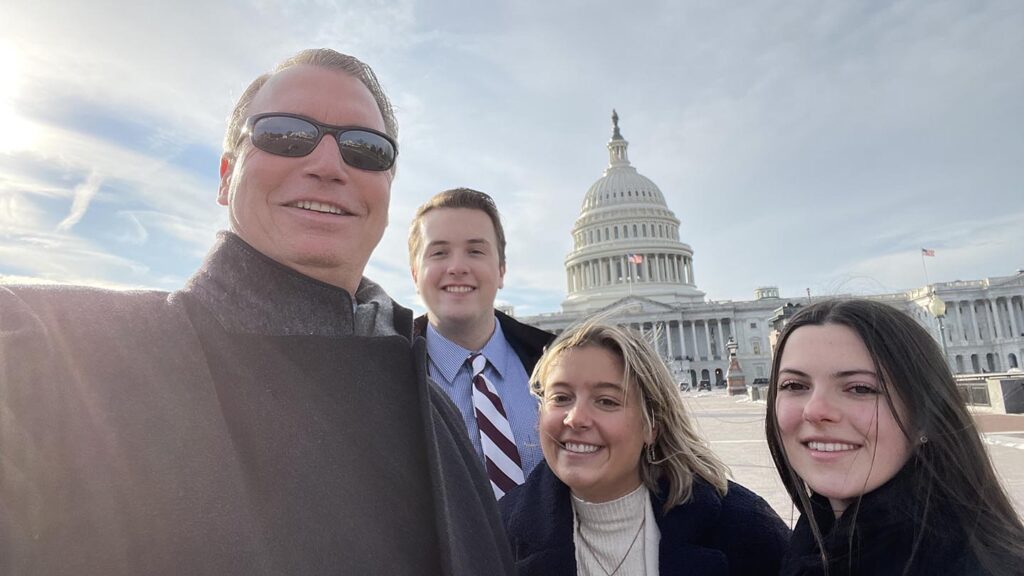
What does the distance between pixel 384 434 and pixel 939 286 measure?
10751 centimetres

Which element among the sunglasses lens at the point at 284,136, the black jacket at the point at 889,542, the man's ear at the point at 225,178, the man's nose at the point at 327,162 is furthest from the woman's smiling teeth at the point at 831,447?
the man's ear at the point at 225,178

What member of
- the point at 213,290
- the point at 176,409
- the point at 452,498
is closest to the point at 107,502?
the point at 176,409

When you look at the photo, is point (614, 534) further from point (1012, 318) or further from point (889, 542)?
point (1012, 318)

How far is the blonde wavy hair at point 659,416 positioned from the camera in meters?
3.78

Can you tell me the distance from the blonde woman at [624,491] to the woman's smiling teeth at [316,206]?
2.04 m

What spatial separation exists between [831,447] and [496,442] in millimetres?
2239

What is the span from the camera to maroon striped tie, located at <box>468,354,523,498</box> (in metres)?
4.52

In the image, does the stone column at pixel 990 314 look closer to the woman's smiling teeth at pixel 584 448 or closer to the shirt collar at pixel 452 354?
the shirt collar at pixel 452 354

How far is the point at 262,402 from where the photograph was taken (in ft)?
5.49

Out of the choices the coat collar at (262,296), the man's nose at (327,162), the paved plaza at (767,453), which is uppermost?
the man's nose at (327,162)

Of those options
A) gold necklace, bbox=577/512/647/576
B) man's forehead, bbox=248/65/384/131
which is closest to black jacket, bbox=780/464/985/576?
gold necklace, bbox=577/512/647/576

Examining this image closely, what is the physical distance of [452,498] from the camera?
2061 millimetres

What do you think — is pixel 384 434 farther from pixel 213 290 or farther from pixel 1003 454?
pixel 1003 454

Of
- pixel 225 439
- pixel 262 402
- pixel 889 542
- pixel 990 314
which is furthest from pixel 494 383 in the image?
pixel 990 314
